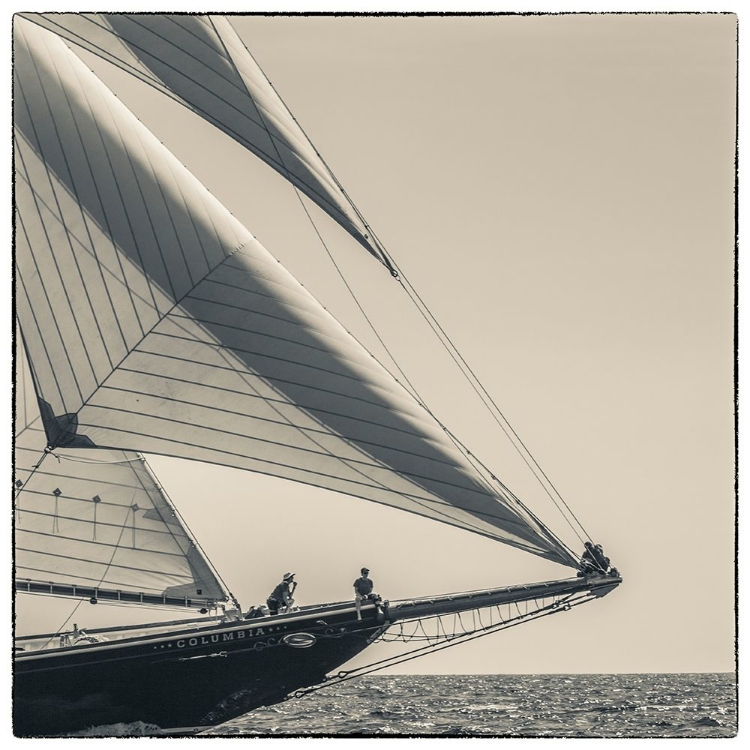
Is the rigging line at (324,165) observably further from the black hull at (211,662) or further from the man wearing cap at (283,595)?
the black hull at (211,662)

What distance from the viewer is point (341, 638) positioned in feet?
56.6

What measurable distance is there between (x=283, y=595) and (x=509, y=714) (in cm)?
657

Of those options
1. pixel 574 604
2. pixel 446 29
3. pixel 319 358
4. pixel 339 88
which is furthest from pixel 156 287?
pixel 574 604

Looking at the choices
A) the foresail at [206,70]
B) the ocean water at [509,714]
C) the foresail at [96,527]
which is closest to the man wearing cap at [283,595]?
the foresail at [96,527]

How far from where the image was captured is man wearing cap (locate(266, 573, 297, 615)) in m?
17.2

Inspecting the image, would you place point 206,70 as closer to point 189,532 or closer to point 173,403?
point 173,403

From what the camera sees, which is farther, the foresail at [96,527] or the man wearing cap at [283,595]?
the foresail at [96,527]

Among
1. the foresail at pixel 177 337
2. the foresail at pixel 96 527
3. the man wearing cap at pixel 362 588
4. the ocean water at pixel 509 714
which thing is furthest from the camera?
the foresail at pixel 96 527

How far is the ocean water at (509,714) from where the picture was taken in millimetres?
16594

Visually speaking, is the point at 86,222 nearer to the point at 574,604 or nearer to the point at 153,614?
the point at 153,614

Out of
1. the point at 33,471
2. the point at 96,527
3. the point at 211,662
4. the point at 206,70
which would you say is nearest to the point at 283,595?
the point at 211,662

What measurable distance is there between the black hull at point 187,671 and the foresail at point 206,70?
4.60 meters

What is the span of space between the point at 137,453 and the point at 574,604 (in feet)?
18.7

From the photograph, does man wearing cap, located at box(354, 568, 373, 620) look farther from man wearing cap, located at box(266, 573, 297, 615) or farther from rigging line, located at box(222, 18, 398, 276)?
rigging line, located at box(222, 18, 398, 276)
